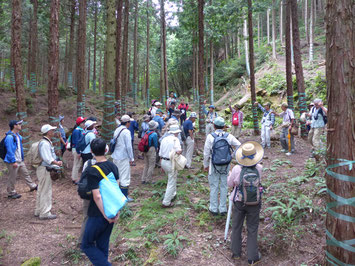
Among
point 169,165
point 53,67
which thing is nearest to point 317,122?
point 169,165

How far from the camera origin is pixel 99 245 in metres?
3.80

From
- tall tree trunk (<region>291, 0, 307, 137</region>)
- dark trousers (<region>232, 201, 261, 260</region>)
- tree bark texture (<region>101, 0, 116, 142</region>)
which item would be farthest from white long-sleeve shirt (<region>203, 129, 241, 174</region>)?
tall tree trunk (<region>291, 0, 307, 137</region>)

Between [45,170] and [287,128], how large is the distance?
9.08 meters

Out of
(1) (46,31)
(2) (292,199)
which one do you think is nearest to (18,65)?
(2) (292,199)

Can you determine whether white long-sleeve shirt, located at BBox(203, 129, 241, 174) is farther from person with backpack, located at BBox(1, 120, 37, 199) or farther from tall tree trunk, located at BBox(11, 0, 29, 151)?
tall tree trunk, located at BBox(11, 0, 29, 151)

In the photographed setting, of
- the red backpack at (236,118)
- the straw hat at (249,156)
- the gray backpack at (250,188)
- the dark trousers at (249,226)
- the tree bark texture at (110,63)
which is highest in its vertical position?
the tree bark texture at (110,63)

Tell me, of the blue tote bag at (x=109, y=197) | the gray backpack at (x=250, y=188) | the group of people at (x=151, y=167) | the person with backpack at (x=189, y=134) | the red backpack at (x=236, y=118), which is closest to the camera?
the blue tote bag at (x=109, y=197)

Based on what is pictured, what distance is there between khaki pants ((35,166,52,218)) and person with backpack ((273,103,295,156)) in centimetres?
859

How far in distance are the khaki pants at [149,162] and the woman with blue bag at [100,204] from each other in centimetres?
413

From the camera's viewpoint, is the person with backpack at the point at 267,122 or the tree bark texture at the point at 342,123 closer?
the tree bark texture at the point at 342,123

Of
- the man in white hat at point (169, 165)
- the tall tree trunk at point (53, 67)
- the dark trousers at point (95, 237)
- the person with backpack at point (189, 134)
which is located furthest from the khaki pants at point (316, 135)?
the tall tree trunk at point (53, 67)

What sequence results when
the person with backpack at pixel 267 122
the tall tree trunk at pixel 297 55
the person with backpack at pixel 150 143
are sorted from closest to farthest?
the person with backpack at pixel 150 143 → the person with backpack at pixel 267 122 → the tall tree trunk at pixel 297 55

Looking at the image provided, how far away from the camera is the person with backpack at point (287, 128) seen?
10.4 metres

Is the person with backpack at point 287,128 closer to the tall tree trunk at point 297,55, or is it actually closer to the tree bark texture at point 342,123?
the tall tree trunk at point 297,55
